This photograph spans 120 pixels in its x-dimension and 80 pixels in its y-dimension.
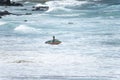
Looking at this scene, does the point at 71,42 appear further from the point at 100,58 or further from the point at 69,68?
the point at 69,68

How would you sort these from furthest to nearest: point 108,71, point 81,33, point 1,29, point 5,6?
point 5,6, point 1,29, point 81,33, point 108,71

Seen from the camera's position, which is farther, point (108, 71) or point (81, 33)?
point (81, 33)

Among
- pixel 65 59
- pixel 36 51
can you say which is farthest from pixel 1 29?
pixel 65 59

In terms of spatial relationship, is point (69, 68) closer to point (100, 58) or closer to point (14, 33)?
point (100, 58)

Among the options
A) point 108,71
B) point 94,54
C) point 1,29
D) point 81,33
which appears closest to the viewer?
point 108,71

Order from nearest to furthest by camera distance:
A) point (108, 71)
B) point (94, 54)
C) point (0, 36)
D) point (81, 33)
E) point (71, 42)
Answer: point (108, 71) < point (94, 54) < point (71, 42) < point (0, 36) < point (81, 33)

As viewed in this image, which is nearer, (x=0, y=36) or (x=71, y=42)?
(x=71, y=42)

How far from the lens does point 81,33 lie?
8544 centimetres

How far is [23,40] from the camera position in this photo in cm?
7300

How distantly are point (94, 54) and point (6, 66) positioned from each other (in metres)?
13.2

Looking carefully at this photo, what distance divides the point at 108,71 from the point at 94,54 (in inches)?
462

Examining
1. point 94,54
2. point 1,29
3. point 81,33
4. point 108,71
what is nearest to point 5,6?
point 1,29

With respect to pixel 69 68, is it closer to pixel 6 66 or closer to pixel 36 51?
pixel 6 66

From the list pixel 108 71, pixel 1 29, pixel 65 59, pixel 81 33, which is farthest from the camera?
pixel 1 29
